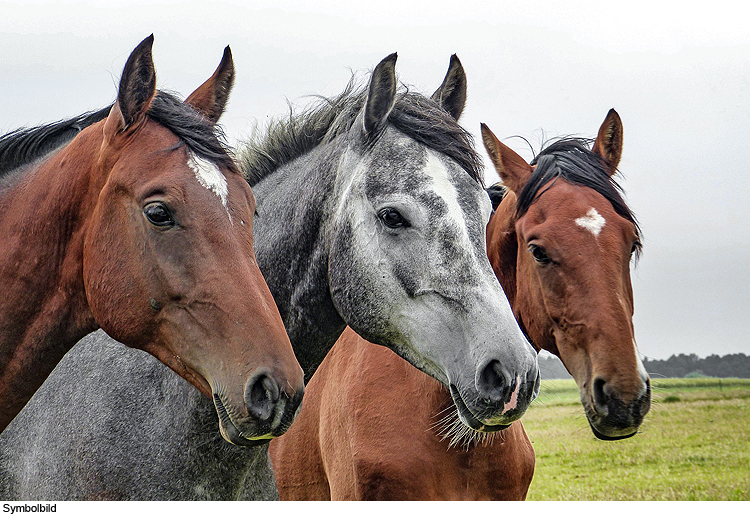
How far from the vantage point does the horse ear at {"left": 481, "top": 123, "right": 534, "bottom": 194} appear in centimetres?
396

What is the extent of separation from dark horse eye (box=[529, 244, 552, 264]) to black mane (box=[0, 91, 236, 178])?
1622 mm

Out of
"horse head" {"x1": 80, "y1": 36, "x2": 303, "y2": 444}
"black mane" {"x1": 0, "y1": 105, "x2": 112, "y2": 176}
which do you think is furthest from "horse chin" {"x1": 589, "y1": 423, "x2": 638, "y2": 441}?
"black mane" {"x1": 0, "y1": 105, "x2": 112, "y2": 176}

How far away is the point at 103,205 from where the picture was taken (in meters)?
2.35

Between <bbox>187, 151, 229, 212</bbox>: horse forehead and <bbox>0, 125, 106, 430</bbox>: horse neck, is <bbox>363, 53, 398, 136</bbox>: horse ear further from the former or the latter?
<bbox>0, 125, 106, 430</bbox>: horse neck

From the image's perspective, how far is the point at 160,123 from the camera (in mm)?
2525

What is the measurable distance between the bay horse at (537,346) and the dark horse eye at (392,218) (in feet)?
3.27

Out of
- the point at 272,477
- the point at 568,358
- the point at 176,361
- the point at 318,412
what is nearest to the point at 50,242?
the point at 176,361

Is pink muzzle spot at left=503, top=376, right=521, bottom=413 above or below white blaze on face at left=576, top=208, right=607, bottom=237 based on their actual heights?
below

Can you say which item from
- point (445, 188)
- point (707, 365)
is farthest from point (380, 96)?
point (707, 365)

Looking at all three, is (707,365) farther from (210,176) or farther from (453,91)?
(210,176)

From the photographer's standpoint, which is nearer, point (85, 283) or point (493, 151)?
point (85, 283)

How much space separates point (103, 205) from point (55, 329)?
0.46m

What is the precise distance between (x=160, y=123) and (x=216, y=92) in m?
0.41

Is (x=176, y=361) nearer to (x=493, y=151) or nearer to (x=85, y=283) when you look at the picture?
(x=85, y=283)
